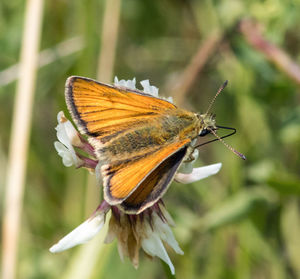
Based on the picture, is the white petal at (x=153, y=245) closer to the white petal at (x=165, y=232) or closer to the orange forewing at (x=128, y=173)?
the white petal at (x=165, y=232)

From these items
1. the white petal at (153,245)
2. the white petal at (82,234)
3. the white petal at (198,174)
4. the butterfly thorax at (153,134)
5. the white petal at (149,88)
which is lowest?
the white petal at (153,245)

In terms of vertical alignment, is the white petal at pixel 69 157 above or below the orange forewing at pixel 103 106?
below

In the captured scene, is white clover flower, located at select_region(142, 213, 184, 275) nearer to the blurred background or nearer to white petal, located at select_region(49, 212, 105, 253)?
white petal, located at select_region(49, 212, 105, 253)

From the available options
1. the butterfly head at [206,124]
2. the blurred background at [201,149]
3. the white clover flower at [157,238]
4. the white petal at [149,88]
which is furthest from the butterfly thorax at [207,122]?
the blurred background at [201,149]

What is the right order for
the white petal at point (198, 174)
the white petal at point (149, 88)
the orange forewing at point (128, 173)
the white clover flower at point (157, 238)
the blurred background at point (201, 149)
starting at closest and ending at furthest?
the orange forewing at point (128, 173) → the white clover flower at point (157, 238) → the white petal at point (198, 174) → the white petal at point (149, 88) → the blurred background at point (201, 149)

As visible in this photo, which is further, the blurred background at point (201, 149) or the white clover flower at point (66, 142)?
the blurred background at point (201, 149)

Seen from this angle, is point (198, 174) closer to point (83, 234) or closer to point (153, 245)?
point (153, 245)

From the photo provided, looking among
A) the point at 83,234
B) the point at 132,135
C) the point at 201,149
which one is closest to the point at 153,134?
the point at 132,135

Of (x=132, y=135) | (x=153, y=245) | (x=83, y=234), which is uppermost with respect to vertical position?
(x=132, y=135)

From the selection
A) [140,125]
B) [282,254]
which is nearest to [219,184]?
[282,254]
